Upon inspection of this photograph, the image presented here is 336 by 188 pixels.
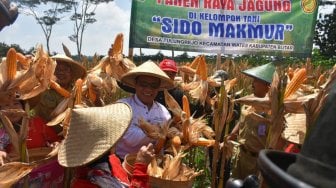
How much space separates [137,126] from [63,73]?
0.59m

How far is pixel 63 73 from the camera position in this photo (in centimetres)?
264

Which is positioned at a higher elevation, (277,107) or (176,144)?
(277,107)

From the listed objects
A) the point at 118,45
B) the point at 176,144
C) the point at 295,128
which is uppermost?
the point at 118,45

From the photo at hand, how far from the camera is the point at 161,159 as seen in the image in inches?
77.5

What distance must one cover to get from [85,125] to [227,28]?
4.24m

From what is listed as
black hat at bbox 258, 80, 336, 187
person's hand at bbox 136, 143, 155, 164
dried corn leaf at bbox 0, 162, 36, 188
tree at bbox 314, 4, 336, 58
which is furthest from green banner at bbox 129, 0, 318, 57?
tree at bbox 314, 4, 336, 58

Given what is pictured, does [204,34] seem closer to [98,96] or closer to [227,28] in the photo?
[227,28]

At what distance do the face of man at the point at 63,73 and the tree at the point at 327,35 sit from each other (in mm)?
23040

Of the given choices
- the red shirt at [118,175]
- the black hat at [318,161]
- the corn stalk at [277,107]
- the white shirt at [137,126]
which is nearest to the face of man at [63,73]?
the white shirt at [137,126]

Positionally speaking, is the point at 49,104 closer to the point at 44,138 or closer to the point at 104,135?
the point at 44,138

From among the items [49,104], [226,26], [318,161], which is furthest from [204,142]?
[226,26]

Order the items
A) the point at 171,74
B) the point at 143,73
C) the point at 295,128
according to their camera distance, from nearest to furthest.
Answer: the point at 295,128 < the point at 143,73 < the point at 171,74

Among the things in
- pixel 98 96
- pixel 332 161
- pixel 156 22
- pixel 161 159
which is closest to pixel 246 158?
pixel 161 159

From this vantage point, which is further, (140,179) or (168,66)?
(168,66)
